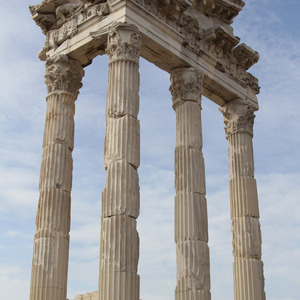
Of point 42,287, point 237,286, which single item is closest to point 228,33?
point 237,286

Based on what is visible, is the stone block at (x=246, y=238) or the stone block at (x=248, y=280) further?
the stone block at (x=246, y=238)

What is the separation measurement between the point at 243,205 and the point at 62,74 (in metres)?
10.8

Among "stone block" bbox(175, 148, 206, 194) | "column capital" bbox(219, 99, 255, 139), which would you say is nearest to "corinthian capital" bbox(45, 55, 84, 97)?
"stone block" bbox(175, 148, 206, 194)

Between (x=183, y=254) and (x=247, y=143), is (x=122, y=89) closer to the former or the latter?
(x=183, y=254)

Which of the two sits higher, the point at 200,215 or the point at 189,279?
the point at 200,215

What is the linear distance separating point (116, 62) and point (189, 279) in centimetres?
942

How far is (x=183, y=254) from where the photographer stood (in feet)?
A: 85.3

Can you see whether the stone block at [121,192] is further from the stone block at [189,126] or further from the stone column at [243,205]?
the stone column at [243,205]

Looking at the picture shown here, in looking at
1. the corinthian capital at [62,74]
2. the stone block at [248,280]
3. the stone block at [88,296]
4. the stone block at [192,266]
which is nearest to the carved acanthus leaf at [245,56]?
the corinthian capital at [62,74]

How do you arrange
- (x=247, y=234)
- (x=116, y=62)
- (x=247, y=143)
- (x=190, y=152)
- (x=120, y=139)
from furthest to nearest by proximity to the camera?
(x=247, y=143), (x=247, y=234), (x=190, y=152), (x=116, y=62), (x=120, y=139)

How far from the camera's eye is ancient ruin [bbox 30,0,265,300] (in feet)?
77.2

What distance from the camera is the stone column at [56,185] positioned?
25.2 meters

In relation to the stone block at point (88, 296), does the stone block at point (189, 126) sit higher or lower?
higher

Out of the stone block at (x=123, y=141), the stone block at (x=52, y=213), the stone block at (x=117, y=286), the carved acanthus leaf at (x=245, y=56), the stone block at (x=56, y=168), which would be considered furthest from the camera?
the carved acanthus leaf at (x=245, y=56)
